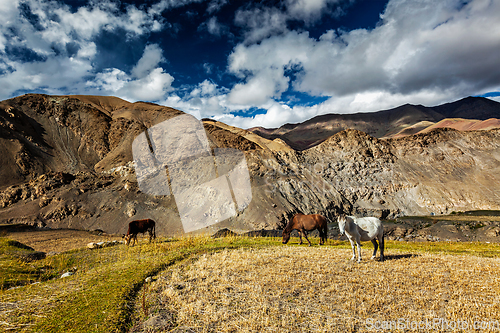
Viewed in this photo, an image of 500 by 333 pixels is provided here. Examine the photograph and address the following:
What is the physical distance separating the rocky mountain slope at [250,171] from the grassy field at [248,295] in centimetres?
3277

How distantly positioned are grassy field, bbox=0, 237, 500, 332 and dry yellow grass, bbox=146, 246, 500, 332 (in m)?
0.03

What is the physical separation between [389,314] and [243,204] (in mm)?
41476

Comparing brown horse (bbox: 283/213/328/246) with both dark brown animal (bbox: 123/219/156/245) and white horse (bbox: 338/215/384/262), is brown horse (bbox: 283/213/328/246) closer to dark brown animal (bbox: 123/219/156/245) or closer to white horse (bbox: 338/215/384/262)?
white horse (bbox: 338/215/384/262)

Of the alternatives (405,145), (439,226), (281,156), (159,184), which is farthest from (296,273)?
(405,145)

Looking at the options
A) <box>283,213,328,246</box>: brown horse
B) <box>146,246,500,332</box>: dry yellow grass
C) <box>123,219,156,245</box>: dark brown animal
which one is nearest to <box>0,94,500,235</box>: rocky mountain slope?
<box>123,219,156,245</box>: dark brown animal

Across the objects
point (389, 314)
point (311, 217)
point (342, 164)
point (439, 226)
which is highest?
point (342, 164)

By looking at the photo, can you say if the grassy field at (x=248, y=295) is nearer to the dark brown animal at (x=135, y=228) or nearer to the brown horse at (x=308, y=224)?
the dark brown animal at (x=135, y=228)

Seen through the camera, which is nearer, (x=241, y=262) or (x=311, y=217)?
(x=241, y=262)

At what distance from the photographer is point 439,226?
3909cm

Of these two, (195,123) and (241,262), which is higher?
(195,123)

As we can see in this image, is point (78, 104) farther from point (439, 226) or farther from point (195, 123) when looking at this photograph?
point (439, 226)

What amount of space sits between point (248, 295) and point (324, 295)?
2.17 meters

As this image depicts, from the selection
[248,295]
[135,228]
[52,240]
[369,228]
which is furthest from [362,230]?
[52,240]

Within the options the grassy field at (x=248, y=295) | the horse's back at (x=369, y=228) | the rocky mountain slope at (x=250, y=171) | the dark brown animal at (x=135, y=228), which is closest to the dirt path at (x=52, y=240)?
the dark brown animal at (x=135, y=228)
